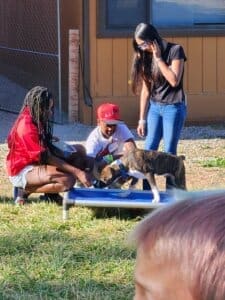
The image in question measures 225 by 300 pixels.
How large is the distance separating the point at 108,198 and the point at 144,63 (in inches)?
54.9

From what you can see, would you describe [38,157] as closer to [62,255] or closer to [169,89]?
[169,89]

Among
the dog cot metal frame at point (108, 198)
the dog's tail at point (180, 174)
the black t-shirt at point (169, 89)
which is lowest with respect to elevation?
the dog cot metal frame at point (108, 198)

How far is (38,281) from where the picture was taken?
16.8 ft

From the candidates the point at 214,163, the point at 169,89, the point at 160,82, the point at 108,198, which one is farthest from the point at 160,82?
the point at 214,163

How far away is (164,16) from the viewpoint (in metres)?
12.1

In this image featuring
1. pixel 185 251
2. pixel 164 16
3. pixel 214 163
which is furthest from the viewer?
pixel 164 16

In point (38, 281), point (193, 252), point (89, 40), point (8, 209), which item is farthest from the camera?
point (89, 40)

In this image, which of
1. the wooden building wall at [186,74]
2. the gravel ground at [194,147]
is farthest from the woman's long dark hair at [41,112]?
the wooden building wall at [186,74]

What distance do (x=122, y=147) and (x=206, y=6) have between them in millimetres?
5561

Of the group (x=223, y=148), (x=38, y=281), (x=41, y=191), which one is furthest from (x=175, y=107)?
(x=223, y=148)

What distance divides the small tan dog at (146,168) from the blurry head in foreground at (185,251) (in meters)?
5.53

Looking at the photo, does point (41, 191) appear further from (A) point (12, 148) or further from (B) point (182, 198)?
(B) point (182, 198)

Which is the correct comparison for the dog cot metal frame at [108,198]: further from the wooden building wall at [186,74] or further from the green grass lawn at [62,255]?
the wooden building wall at [186,74]

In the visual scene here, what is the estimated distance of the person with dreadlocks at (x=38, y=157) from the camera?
7.25 metres
